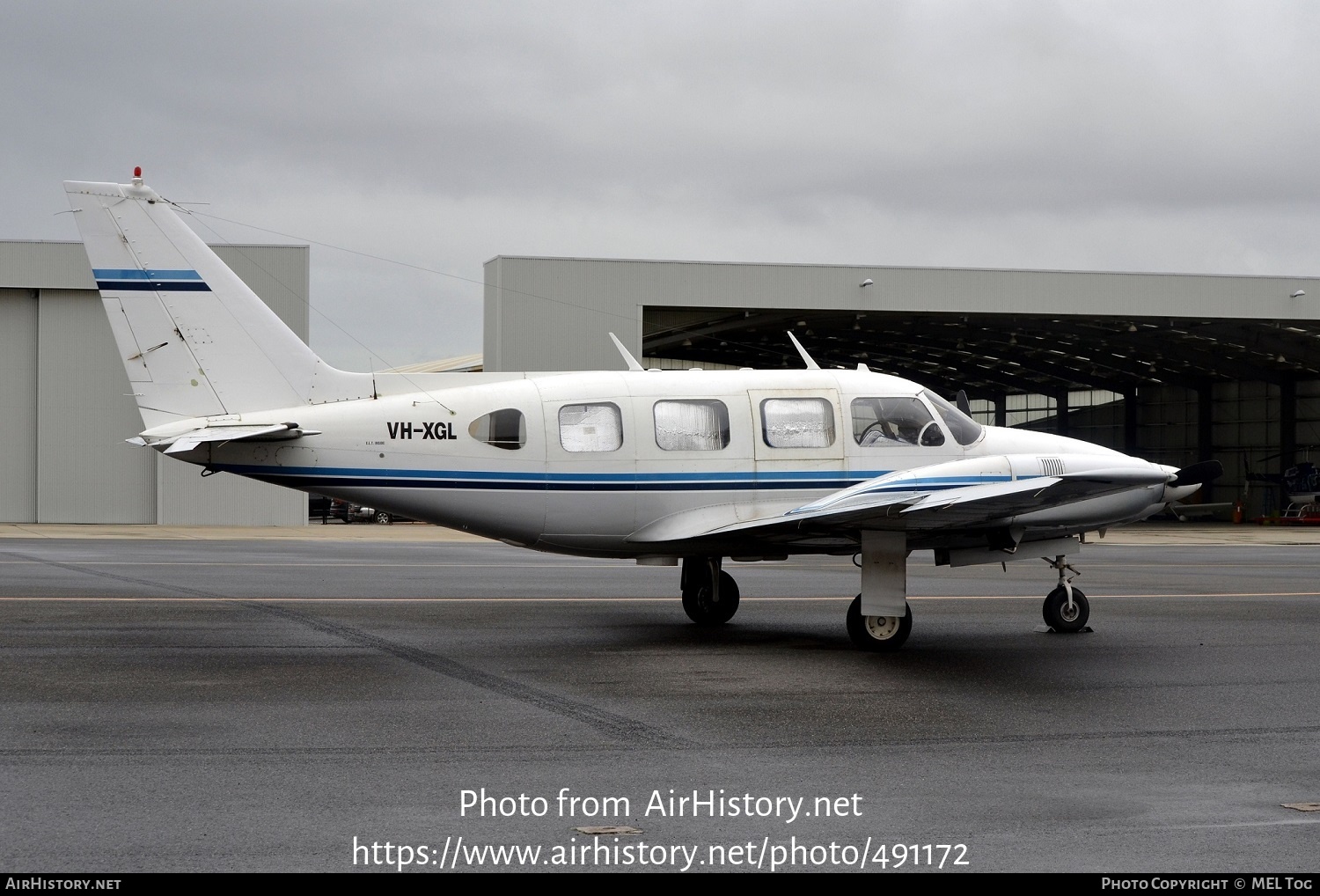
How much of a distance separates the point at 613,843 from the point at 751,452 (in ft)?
25.6

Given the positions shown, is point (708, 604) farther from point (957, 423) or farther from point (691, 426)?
point (957, 423)

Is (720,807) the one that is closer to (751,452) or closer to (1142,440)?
(751,452)

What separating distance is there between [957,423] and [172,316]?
827cm

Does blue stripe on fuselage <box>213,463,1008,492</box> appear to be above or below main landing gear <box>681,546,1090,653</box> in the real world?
above

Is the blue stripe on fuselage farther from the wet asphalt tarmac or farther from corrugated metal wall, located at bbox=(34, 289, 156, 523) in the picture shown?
corrugated metal wall, located at bbox=(34, 289, 156, 523)

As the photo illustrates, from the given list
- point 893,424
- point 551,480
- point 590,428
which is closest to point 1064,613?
point 893,424

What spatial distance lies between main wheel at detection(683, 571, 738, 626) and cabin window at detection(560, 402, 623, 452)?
236 cm

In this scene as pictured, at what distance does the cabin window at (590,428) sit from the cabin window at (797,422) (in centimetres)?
158

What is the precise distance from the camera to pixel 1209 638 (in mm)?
13898

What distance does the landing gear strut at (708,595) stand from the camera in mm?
14680

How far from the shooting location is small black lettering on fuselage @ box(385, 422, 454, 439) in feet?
42.3

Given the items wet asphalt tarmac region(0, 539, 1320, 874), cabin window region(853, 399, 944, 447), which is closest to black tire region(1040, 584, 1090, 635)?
wet asphalt tarmac region(0, 539, 1320, 874)

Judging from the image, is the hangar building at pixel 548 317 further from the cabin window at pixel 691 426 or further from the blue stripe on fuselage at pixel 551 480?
the blue stripe on fuselage at pixel 551 480

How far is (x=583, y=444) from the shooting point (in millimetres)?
13203
